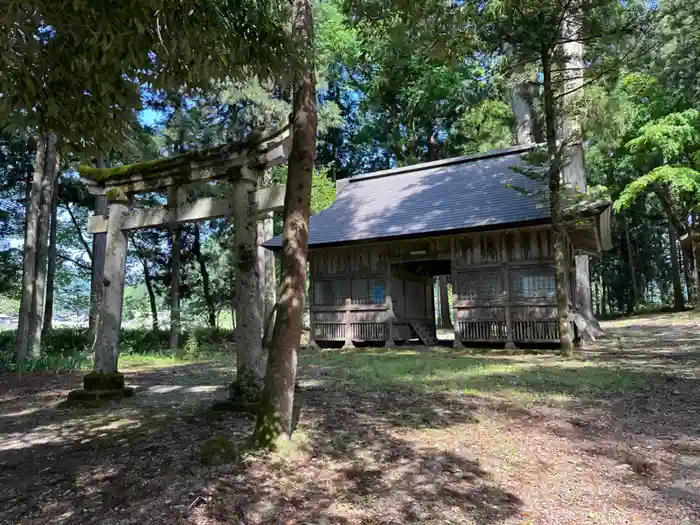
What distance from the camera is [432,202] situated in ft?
50.0

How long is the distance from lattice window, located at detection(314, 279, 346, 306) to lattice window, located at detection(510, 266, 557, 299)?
5238mm

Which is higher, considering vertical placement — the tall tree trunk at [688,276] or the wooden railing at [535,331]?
the tall tree trunk at [688,276]

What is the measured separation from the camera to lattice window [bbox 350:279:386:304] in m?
14.8

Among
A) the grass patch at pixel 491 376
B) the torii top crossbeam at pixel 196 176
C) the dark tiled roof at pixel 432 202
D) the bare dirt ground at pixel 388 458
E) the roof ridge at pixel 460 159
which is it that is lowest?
the bare dirt ground at pixel 388 458

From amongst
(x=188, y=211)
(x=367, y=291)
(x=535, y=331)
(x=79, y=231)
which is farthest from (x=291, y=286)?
(x=79, y=231)

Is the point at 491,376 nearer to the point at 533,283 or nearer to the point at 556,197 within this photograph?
the point at 556,197

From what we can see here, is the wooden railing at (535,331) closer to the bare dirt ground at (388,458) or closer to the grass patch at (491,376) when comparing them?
the grass patch at (491,376)

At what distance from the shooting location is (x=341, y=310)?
15.3 meters

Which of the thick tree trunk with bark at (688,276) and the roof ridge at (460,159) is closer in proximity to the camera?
the roof ridge at (460,159)

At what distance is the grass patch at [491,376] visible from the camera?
270 inches

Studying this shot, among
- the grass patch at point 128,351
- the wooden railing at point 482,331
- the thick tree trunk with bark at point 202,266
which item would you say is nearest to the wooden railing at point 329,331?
the grass patch at point 128,351

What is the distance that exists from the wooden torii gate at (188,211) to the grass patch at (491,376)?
264cm

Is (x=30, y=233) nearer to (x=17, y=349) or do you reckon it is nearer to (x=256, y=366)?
(x=17, y=349)

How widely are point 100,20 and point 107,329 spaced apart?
4.91 m
